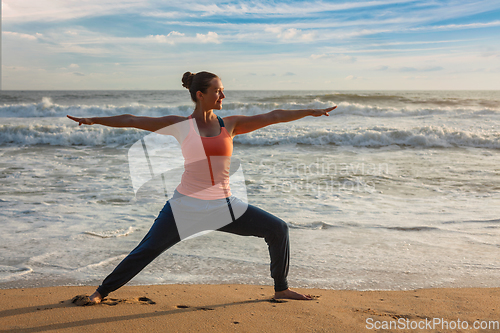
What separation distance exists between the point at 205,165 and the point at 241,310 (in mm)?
1117

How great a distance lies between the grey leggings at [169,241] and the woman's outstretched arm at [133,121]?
1.94 ft

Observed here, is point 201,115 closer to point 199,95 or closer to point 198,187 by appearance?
point 199,95

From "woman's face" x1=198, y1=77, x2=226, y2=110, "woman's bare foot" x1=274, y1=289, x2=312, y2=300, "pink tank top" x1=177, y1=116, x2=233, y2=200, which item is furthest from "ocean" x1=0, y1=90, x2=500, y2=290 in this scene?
"woman's face" x1=198, y1=77, x2=226, y2=110

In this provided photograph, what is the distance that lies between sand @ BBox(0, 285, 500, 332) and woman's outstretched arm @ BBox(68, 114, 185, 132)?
1344 mm

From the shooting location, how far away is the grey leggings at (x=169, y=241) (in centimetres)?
272

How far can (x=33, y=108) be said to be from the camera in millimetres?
24391

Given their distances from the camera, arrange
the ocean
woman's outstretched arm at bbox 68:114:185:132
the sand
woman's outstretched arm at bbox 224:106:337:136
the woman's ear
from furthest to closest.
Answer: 1. the ocean
2. woman's outstretched arm at bbox 224:106:337:136
3. the woman's ear
4. woman's outstretched arm at bbox 68:114:185:132
5. the sand

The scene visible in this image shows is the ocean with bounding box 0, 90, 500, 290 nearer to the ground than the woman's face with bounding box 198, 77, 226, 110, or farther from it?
nearer to the ground

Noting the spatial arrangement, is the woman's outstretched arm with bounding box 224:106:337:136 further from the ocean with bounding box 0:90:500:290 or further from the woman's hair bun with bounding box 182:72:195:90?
the ocean with bounding box 0:90:500:290

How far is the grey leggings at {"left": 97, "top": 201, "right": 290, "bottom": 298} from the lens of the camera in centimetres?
272

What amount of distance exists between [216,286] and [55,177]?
6.26 meters

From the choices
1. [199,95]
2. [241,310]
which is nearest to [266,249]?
[241,310]

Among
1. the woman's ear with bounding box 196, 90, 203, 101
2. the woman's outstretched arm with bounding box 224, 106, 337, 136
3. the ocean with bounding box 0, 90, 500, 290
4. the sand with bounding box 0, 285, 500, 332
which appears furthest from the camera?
the ocean with bounding box 0, 90, 500, 290

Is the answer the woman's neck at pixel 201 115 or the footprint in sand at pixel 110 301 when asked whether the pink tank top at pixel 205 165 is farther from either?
the footprint in sand at pixel 110 301
